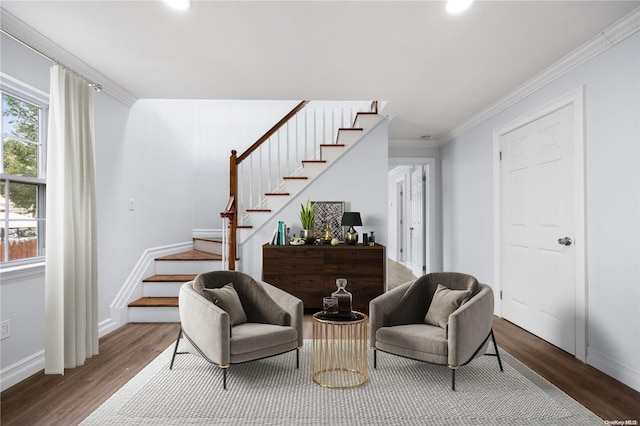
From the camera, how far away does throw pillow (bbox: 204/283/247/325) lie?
9.29 ft

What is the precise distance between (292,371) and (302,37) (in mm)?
2419

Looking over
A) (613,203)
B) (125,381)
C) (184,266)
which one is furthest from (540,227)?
(184,266)

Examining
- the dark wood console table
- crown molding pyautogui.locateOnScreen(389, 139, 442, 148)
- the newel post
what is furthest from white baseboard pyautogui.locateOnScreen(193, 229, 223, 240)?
crown molding pyautogui.locateOnScreen(389, 139, 442, 148)

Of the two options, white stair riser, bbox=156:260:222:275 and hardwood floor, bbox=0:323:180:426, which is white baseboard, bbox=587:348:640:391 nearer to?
hardwood floor, bbox=0:323:180:426

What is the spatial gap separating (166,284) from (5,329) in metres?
1.89

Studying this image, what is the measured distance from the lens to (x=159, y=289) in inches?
174

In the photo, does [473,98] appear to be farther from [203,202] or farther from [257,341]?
[203,202]

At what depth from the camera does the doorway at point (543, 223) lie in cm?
310

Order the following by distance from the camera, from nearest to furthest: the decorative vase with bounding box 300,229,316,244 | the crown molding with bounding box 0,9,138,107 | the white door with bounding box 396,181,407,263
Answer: the crown molding with bounding box 0,9,138,107 < the decorative vase with bounding box 300,229,316,244 < the white door with bounding box 396,181,407,263

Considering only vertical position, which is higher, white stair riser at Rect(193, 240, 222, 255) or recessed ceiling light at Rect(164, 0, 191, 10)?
recessed ceiling light at Rect(164, 0, 191, 10)

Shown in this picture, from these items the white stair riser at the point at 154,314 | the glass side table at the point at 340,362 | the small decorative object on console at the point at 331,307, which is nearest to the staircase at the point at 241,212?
the white stair riser at the point at 154,314

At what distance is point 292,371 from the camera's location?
283 centimetres

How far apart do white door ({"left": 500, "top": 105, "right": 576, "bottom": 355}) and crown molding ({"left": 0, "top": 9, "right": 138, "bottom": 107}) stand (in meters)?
4.02

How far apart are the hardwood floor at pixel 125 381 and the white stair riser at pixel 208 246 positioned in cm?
170
